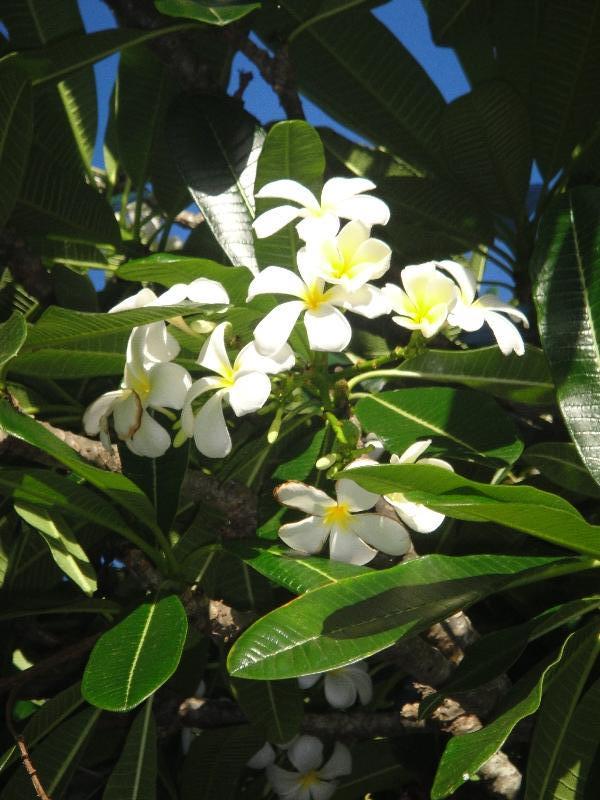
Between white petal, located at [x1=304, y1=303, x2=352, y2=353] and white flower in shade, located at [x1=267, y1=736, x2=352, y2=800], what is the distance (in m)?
0.85

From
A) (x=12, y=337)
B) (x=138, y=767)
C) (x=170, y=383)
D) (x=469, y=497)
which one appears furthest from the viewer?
(x=138, y=767)

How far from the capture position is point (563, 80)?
146 centimetres

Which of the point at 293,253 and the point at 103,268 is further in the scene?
the point at 103,268

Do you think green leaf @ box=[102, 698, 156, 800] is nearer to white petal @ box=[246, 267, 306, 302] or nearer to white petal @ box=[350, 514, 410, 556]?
white petal @ box=[350, 514, 410, 556]

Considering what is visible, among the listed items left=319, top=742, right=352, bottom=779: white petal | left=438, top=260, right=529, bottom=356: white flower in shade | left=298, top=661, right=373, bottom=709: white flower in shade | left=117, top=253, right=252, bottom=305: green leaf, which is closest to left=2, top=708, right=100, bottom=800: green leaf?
left=298, top=661, right=373, bottom=709: white flower in shade

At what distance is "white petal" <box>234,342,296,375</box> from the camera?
3.10 ft

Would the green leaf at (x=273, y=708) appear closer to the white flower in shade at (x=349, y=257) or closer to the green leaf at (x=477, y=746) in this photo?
the green leaf at (x=477, y=746)

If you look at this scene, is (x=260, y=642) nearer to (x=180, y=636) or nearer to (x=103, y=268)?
(x=180, y=636)

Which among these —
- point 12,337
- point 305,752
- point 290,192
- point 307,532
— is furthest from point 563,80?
point 305,752

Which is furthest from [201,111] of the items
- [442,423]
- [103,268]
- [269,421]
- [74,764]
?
[74,764]

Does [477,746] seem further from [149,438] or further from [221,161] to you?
[221,161]

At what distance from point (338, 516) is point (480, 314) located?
0.95 ft

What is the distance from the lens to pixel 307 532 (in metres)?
1.05

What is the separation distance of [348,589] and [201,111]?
818 mm
